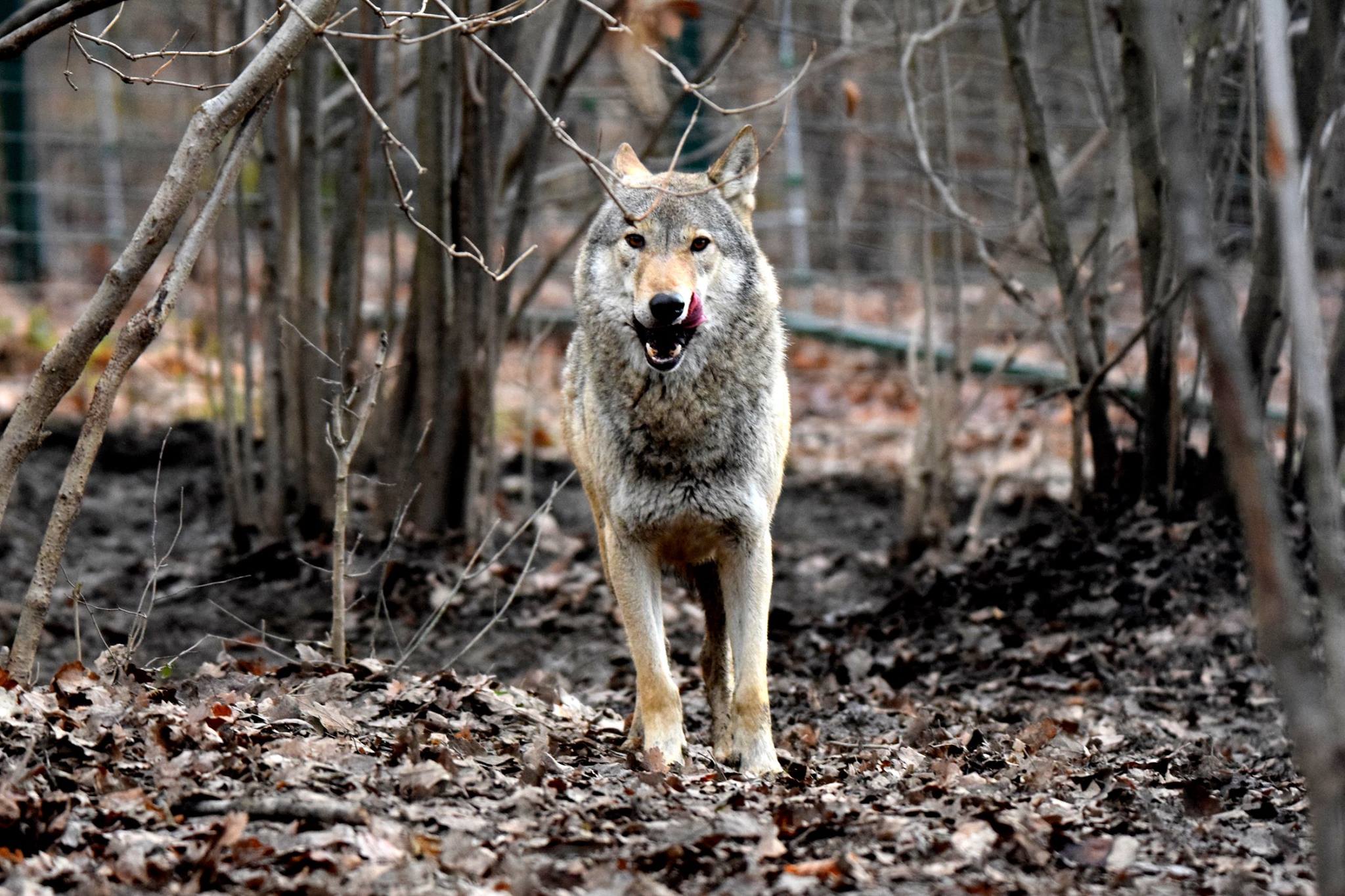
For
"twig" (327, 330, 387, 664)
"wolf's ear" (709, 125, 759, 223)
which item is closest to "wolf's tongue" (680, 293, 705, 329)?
"wolf's ear" (709, 125, 759, 223)

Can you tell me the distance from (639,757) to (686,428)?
1.16 meters

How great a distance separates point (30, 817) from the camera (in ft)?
10.6

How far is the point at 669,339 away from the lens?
16.0 ft

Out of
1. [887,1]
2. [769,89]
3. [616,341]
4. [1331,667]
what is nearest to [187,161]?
[616,341]

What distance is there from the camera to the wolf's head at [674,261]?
4.86m

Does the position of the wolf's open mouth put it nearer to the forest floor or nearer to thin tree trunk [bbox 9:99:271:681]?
the forest floor

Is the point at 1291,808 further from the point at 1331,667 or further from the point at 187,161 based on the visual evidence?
the point at 187,161

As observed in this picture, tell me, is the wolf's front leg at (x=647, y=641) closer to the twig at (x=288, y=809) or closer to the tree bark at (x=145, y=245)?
the twig at (x=288, y=809)

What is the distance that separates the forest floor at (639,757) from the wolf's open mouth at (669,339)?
4.33 ft

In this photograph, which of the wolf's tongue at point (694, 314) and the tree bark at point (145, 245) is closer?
the tree bark at point (145, 245)

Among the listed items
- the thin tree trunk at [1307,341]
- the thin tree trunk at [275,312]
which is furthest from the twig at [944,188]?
the thin tree trunk at [1307,341]

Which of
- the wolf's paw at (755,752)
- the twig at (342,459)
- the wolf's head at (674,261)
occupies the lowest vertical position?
the wolf's paw at (755,752)

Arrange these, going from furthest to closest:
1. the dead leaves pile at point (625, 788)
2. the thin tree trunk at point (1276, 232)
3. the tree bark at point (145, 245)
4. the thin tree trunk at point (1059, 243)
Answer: the thin tree trunk at point (1059, 243) < the thin tree trunk at point (1276, 232) < the tree bark at point (145, 245) < the dead leaves pile at point (625, 788)

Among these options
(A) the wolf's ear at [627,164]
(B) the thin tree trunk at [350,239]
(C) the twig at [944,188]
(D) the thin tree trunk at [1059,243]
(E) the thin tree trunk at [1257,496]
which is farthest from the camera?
(B) the thin tree trunk at [350,239]
